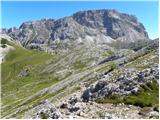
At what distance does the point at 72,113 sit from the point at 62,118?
1711 millimetres

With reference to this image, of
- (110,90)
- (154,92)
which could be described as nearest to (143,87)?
(154,92)

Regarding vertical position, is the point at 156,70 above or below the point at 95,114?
Answer: above

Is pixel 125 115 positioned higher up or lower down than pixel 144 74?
lower down

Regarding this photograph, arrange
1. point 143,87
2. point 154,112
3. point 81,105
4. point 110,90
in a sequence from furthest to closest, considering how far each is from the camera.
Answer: point 110,90
point 143,87
point 81,105
point 154,112

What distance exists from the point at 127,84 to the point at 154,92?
5131mm

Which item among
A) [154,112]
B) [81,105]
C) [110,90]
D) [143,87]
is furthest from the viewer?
[110,90]

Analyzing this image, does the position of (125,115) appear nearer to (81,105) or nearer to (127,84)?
(81,105)

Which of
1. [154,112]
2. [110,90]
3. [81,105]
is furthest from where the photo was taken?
[110,90]

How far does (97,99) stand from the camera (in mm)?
43000

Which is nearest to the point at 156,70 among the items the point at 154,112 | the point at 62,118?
the point at 154,112

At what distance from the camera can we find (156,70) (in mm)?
46781

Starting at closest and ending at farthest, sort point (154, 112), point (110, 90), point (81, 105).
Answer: point (154, 112)
point (81, 105)
point (110, 90)

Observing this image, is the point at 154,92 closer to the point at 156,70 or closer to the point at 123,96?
the point at 123,96

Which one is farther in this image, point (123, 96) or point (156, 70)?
point (156, 70)
